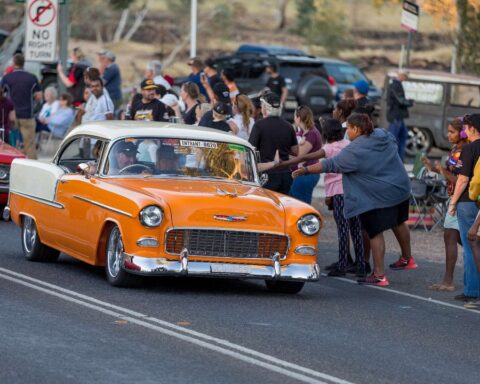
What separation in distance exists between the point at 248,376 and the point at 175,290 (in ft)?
13.1

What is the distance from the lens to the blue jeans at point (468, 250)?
13.2 metres

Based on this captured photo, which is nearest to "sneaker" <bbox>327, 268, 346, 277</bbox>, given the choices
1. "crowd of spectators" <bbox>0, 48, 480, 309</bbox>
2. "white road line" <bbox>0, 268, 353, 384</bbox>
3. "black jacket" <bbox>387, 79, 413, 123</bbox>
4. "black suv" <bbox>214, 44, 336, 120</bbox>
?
"crowd of spectators" <bbox>0, 48, 480, 309</bbox>

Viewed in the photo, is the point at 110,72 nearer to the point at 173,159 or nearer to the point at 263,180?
the point at 263,180

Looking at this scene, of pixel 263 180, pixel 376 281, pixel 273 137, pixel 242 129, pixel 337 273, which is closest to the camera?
pixel 263 180

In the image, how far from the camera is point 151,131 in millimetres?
13875

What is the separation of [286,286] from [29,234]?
301 cm

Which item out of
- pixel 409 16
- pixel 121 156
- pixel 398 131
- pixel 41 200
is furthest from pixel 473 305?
pixel 409 16

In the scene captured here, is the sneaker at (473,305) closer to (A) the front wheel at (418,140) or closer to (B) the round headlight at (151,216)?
(B) the round headlight at (151,216)

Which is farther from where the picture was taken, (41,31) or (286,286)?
(41,31)

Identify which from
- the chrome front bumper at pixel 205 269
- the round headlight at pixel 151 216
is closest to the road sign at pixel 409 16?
the chrome front bumper at pixel 205 269

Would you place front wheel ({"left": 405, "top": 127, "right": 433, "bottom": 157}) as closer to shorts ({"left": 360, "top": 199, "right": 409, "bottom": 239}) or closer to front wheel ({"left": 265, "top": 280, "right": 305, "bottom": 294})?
shorts ({"left": 360, "top": 199, "right": 409, "bottom": 239})

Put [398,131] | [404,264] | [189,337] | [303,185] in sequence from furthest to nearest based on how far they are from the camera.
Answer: [398,131]
[303,185]
[404,264]
[189,337]

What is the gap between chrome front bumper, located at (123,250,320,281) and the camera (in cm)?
1240

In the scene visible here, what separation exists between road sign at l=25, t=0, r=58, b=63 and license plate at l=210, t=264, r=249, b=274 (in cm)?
1177
